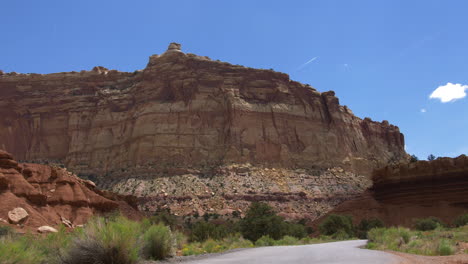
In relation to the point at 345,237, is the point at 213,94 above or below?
above

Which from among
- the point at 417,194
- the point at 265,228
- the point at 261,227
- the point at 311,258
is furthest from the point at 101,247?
the point at 417,194

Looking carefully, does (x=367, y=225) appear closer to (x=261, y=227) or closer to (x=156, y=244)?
(x=261, y=227)

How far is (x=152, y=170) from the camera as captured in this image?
6425cm

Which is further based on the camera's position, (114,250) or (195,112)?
(195,112)

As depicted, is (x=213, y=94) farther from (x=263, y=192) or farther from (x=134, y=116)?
(x=263, y=192)

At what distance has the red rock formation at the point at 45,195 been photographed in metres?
19.1

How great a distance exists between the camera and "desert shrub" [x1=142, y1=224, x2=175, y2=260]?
12.5 meters

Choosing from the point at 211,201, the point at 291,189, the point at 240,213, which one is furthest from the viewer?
the point at 291,189

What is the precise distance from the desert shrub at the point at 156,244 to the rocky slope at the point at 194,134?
4181 centimetres

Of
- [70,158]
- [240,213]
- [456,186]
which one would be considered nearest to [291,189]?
[240,213]

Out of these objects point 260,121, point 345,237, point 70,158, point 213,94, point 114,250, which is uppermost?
point 213,94

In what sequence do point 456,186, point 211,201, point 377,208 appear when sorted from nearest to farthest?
point 456,186 → point 377,208 → point 211,201

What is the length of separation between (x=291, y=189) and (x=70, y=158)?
1546 inches

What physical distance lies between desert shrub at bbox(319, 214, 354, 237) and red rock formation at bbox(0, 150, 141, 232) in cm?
1967
